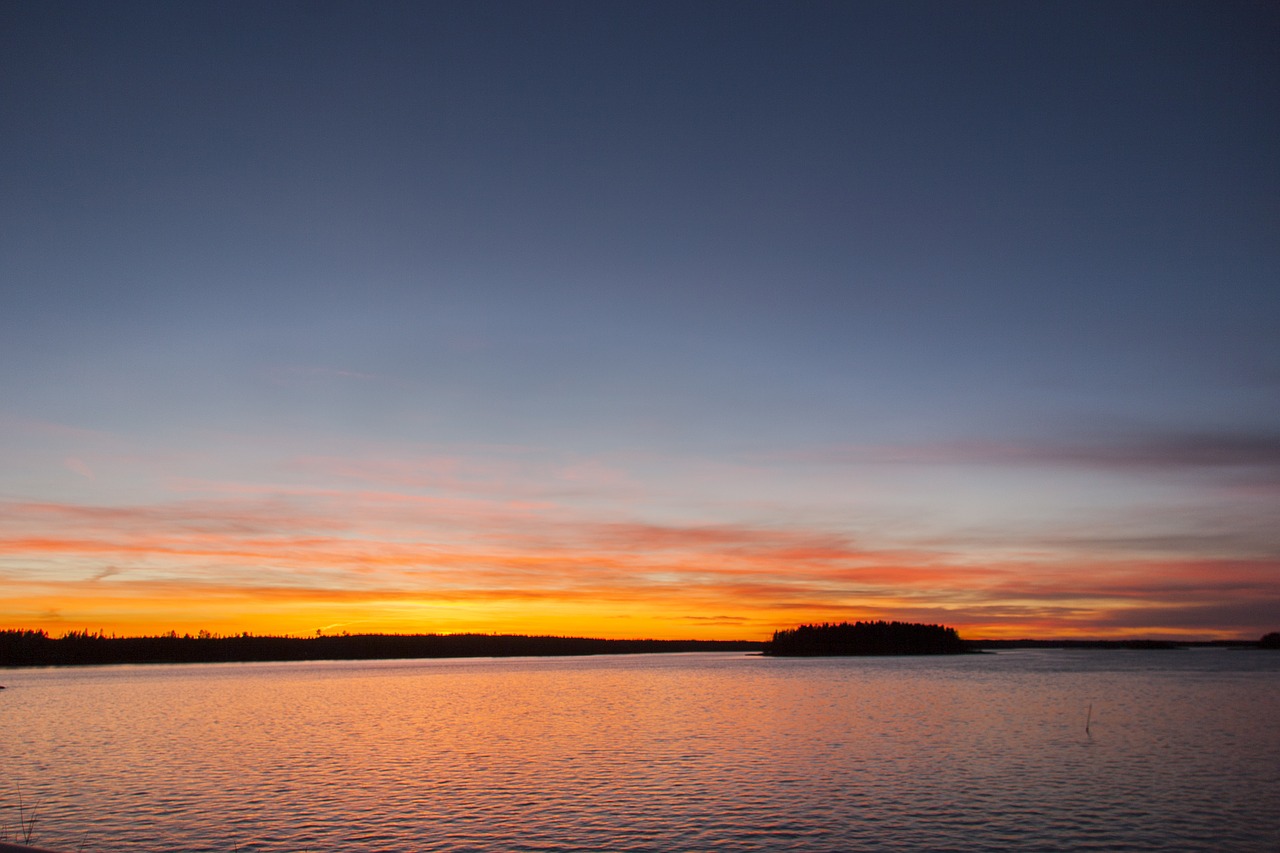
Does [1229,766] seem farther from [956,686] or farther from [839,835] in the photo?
[956,686]

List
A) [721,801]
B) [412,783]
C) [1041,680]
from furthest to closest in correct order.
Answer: [1041,680]
[412,783]
[721,801]

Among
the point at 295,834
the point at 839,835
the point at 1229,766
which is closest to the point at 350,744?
the point at 295,834

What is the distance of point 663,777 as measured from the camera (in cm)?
4394

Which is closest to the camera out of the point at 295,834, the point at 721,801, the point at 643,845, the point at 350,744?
the point at 643,845

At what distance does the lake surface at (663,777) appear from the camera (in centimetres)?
3141

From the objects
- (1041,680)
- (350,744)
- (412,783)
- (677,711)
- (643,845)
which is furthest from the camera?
(1041,680)

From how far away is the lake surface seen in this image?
31.4 meters

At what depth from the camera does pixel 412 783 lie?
43.4m

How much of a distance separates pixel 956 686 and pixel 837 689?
1528 cm

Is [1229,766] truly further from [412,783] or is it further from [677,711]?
[677,711]

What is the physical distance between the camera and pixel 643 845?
29.8 meters

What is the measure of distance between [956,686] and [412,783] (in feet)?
287

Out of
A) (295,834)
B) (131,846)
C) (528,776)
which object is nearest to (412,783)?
(528,776)

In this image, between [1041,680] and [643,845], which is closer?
[643,845]
